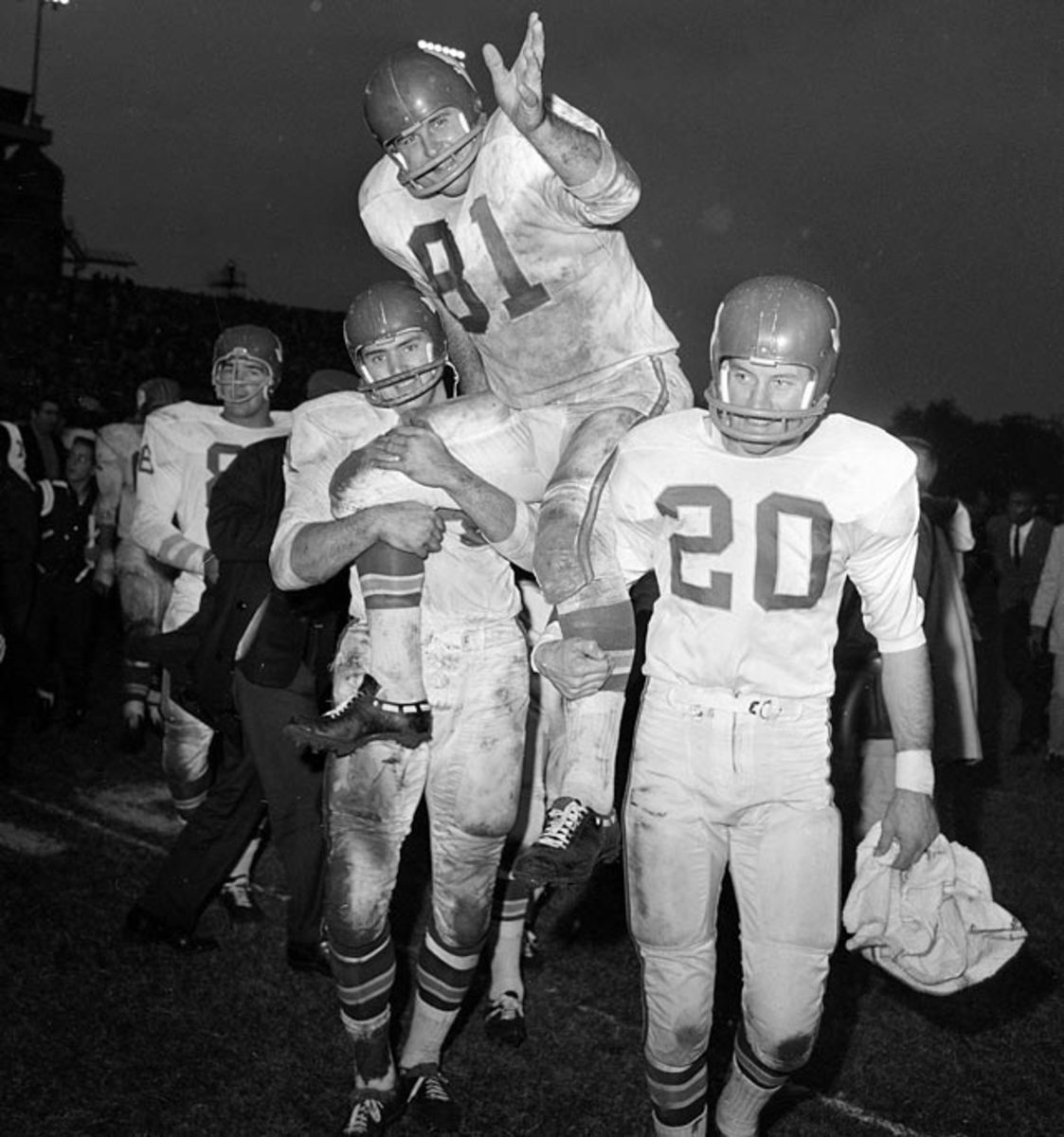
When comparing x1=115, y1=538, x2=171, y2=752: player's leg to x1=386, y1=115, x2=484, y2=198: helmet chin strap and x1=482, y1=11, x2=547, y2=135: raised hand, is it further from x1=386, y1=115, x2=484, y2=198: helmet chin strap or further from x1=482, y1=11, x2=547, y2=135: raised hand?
x1=482, y1=11, x2=547, y2=135: raised hand

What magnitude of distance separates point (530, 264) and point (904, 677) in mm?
1490

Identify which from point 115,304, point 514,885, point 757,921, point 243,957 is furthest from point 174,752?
point 115,304

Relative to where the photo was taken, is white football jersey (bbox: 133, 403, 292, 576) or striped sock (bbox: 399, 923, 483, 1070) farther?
white football jersey (bbox: 133, 403, 292, 576)

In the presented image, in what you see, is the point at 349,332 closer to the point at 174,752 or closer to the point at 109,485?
the point at 174,752

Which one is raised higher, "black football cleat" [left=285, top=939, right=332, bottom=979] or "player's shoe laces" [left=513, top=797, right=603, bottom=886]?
"player's shoe laces" [left=513, top=797, right=603, bottom=886]

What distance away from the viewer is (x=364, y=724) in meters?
3.56

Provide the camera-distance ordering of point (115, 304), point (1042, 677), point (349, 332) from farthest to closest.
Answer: point (115, 304), point (1042, 677), point (349, 332)

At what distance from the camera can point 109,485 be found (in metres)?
9.30

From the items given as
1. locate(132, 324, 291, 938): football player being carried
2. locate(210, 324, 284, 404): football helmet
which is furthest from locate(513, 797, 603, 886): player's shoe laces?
locate(210, 324, 284, 404): football helmet

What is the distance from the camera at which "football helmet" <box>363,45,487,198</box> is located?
136 inches

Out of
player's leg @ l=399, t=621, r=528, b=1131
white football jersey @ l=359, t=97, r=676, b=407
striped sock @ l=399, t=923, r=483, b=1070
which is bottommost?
striped sock @ l=399, t=923, r=483, b=1070

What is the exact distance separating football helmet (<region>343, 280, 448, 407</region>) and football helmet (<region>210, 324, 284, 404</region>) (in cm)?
200

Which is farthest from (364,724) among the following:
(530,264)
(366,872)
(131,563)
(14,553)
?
(14,553)

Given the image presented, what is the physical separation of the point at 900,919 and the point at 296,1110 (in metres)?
1.97
